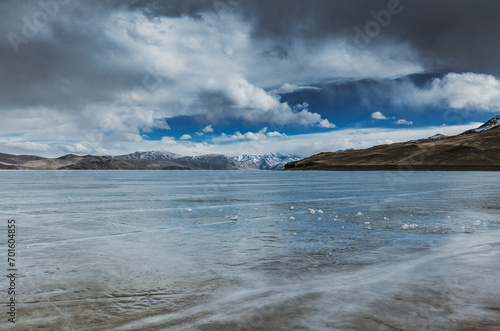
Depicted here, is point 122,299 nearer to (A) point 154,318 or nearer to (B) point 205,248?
(A) point 154,318

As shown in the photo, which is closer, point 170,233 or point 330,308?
point 330,308

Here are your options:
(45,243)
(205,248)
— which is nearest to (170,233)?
(205,248)

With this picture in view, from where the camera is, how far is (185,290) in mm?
8875

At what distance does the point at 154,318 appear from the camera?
7070 mm

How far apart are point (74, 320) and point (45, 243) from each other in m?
9.55

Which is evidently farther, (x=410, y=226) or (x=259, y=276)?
(x=410, y=226)

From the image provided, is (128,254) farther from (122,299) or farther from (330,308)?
(330,308)

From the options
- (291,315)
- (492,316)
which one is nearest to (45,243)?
(291,315)

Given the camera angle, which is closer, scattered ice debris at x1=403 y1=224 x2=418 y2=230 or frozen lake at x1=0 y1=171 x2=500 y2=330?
frozen lake at x1=0 y1=171 x2=500 y2=330

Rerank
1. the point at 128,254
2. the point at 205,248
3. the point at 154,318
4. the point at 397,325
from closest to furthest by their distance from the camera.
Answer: the point at 397,325 → the point at 154,318 → the point at 128,254 → the point at 205,248

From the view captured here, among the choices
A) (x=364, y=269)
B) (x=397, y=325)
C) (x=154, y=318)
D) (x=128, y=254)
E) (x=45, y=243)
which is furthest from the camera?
(x=45, y=243)

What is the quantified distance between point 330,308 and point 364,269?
3695 millimetres

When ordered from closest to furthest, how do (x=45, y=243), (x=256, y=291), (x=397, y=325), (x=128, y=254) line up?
(x=397, y=325)
(x=256, y=291)
(x=128, y=254)
(x=45, y=243)

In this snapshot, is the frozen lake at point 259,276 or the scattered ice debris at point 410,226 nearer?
the frozen lake at point 259,276
